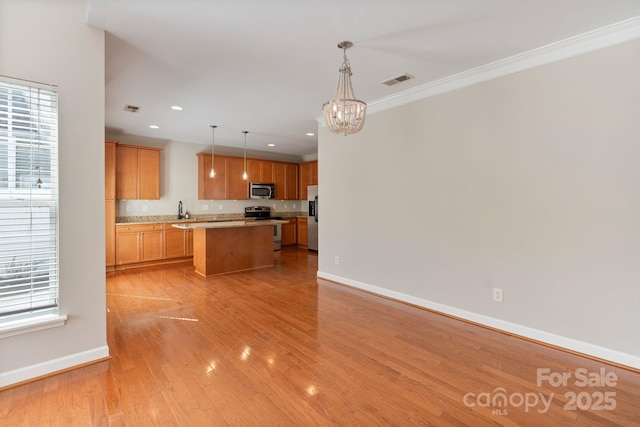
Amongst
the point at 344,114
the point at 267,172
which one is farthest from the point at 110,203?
the point at 344,114

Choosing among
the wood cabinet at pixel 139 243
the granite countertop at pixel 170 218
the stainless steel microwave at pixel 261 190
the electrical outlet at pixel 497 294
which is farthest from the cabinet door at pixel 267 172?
the electrical outlet at pixel 497 294

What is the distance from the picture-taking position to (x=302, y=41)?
2561 millimetres

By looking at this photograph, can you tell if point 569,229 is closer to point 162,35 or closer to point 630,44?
point 630,44

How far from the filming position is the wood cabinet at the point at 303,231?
8.16 meters

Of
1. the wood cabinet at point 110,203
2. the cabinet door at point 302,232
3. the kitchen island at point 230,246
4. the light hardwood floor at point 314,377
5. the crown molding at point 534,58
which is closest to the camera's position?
the light hardwood floor at point 314,377

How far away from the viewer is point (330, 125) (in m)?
2.54

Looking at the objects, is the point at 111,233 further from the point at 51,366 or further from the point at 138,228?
the point at 51,366

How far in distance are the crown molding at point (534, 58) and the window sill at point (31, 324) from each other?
4000 mm

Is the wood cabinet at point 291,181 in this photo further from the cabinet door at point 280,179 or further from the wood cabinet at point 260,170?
the wood cabinet at point 260,170

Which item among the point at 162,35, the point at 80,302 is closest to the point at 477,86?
the point at 162,35

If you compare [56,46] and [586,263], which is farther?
[586,263]

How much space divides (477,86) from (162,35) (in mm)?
3012

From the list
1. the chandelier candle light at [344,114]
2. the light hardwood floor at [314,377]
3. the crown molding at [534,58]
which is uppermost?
the crown molding at [534,58]

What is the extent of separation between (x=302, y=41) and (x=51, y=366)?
315 cm
